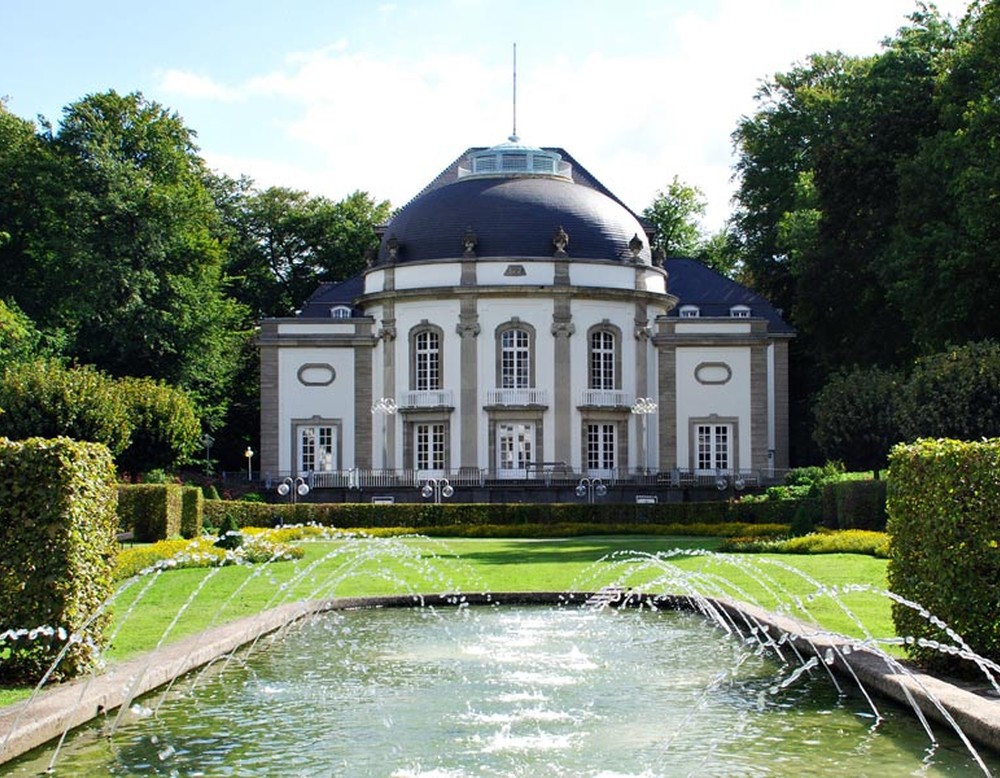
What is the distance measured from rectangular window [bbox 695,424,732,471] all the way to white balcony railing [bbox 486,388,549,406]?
545 cm

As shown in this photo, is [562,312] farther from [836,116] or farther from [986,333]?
[986,333]

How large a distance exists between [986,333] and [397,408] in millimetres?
18946

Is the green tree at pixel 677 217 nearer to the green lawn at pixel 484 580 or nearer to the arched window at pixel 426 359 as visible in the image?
the arched window at pixel 426 359

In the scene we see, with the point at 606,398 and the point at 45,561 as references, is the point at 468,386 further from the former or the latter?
the point at 45,561

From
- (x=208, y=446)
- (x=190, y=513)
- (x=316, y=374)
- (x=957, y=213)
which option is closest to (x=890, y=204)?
(x=957, y=213)

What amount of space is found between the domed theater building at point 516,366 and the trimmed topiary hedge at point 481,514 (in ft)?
32.7

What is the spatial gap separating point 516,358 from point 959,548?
123 feet

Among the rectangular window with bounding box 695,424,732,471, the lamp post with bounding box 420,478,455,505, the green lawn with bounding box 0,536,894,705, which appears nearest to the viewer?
the green lawn with bounding box 0,536,894,705

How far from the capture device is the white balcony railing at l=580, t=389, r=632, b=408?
1871 inches

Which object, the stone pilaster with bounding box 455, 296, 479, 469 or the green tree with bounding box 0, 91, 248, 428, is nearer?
the stone pilaster with bounding box 455, 296, 479, 469

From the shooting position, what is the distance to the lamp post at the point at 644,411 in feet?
155

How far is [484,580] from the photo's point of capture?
1917 cm

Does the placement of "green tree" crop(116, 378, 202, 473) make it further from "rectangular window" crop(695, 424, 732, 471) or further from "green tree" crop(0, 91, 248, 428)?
"rectangular window" crop(695, 424, 732, 471)

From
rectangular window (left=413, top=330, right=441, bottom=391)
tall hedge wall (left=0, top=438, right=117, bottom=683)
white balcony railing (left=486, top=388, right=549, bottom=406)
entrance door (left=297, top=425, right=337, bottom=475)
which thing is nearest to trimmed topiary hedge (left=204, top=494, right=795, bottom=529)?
white balcony railing (left=486, top=388, right=549, bottom=406)
